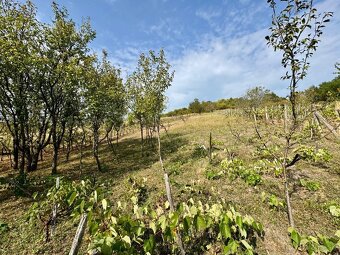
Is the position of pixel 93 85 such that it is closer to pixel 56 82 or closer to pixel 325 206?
pixel 56 82

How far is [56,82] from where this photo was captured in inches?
706

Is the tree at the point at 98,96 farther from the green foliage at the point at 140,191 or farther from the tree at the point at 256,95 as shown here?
the tree at the point at 256,95

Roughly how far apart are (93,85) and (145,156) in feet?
29.0

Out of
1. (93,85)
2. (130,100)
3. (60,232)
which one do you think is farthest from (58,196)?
(130,100)

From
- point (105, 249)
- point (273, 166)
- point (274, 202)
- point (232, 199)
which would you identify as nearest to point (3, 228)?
point (105, 249)

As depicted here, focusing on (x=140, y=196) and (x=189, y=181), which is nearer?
(x=140, y=196)

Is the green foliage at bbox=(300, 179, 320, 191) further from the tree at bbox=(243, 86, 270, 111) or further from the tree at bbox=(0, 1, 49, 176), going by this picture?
the tree at bbox=(243, 86, 270, 111)

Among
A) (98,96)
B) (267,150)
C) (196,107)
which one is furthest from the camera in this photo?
(196,107)

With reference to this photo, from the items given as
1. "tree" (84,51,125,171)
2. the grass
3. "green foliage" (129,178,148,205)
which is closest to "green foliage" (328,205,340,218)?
the grass

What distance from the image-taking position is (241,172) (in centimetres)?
1203

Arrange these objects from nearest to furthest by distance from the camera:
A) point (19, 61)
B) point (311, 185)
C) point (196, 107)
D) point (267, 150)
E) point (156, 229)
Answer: point (156, 229) < point (267, 150) < point (311, 185) < point (19, 61) < point (196, 107)

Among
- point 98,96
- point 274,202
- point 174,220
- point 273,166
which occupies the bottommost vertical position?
point 274,202

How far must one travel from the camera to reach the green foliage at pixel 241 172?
11.3 m

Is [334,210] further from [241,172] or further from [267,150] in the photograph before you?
[241,172]
